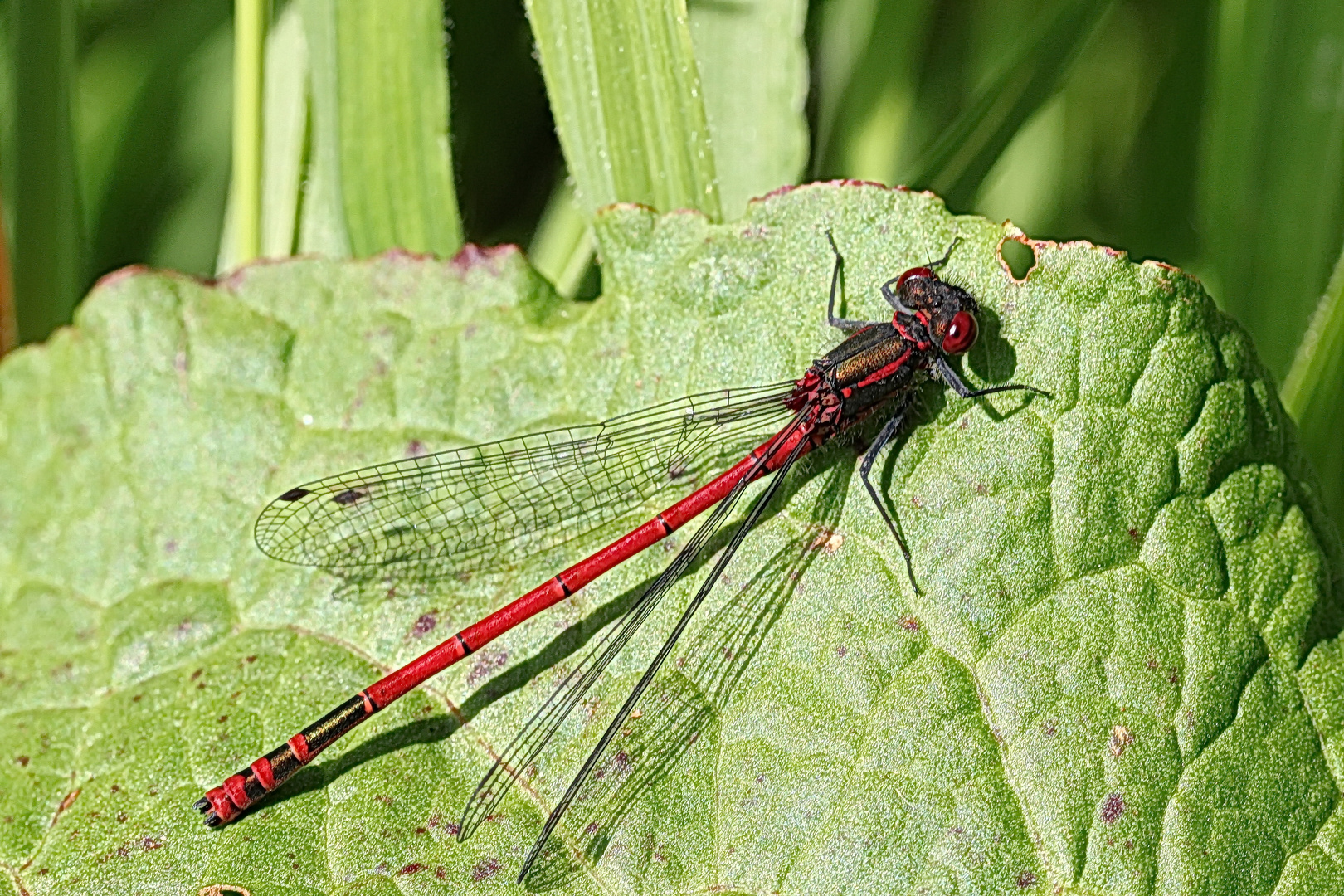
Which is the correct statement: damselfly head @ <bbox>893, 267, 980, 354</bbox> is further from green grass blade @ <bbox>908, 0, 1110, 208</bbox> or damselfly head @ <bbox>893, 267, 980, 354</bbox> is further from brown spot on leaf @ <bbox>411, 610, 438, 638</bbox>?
brown spot on leaf @ <bbox>411, 610, 438, 638</bbox>

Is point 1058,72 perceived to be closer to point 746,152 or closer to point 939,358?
point 746,152

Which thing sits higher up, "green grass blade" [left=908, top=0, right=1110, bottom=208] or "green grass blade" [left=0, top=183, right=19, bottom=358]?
A: "green grass blade" [left=0, top=183, right=19, bottom=358]

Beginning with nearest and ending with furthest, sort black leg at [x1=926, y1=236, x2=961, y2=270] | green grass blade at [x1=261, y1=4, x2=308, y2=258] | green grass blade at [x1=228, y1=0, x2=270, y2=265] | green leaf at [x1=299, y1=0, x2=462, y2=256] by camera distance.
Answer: black leg at [x1=926, y1=236, x2=961, y2=270], green leaf at [x1=299, y1=0, x2=462, y2=256], green grass blade at [x1=228, y1=0, x2=270, y2=265], green grass blade at [x1=261, y1=4, x2=308, y2=258]

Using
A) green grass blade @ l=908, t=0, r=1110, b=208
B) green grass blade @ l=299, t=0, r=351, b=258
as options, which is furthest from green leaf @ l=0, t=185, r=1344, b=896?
green grass blade @ l=908, t=0, r=1110, b=208

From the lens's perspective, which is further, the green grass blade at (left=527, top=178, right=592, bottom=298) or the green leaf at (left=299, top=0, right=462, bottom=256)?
the green grass blade at (left=527, top=178, right=592, bottom=298)

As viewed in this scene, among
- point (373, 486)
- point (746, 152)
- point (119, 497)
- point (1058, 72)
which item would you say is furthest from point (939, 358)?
point (119, 497)

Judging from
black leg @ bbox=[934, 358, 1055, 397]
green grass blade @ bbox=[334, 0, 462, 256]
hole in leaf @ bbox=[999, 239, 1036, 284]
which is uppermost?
green grass blade @ bbox=[334, 0, 462, 256]

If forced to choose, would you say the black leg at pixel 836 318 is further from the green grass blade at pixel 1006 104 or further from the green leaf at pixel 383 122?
the green leaf at pixel 383 122
